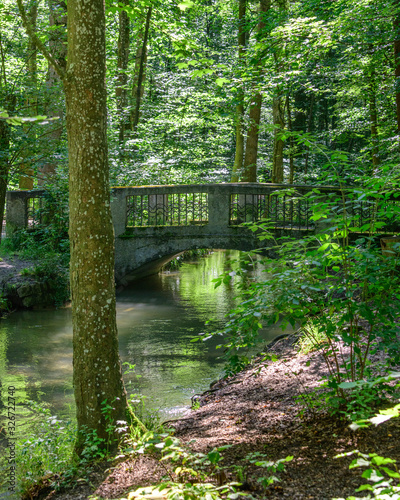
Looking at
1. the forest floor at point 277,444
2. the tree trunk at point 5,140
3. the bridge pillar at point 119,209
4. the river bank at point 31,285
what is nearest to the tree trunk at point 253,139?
the bridge pillar at point 119,209

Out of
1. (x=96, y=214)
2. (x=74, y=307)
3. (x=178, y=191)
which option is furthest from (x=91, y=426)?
(x=178, y=191)

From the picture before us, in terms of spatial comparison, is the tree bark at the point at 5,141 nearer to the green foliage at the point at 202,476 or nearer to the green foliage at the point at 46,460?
the green foliage at the point at 46,460

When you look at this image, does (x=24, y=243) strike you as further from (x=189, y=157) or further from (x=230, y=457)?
(x=230, y=457)

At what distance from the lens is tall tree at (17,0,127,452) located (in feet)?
11.3

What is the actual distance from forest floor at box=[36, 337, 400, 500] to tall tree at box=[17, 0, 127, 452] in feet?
1.88

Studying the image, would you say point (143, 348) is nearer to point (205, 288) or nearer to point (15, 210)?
point (205, 288)

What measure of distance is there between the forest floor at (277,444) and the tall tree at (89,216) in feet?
1.88

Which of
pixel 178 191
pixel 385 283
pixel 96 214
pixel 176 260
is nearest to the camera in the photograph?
pixel 385 283

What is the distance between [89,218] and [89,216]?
2 centimetres

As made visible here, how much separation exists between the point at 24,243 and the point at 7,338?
471cm

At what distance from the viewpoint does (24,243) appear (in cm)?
1245

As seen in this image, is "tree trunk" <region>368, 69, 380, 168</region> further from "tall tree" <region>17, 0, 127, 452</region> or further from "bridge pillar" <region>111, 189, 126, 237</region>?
"tall tree" <region>17, 0, 127, 452</region>

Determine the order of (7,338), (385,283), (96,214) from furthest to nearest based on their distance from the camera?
1. (7,338)
2. (96,214)
3. (385,283)

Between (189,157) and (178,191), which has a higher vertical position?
(189,157)
